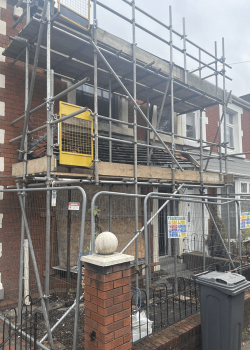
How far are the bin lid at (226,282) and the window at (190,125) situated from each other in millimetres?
7817

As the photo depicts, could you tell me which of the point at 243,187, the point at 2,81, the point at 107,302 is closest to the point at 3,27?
the point at 2,81

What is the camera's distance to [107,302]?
286 cm

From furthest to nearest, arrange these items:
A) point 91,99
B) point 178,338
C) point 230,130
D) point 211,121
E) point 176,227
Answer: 1. point 230,130
2. point 211,121
3. point 91,99
4. point 176,227
5. point 178,338

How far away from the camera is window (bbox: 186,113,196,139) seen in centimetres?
1106

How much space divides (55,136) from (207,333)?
175 inches

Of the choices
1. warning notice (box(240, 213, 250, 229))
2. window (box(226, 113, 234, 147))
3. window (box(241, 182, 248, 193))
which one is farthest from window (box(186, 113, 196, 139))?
warning notice (box(240, 213, 250, 229))

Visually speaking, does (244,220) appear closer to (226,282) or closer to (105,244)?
(226,282)

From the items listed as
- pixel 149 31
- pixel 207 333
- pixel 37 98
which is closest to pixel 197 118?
pixel 149 31

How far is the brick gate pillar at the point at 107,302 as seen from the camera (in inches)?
113

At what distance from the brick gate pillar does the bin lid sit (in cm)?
134

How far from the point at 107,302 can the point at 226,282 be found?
1762mm

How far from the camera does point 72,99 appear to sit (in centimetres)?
725

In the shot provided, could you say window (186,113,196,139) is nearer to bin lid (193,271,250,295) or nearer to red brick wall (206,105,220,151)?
red brick wall (206,105,220,151)

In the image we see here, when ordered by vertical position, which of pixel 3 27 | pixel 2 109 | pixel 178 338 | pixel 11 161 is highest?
pixel 3 27
